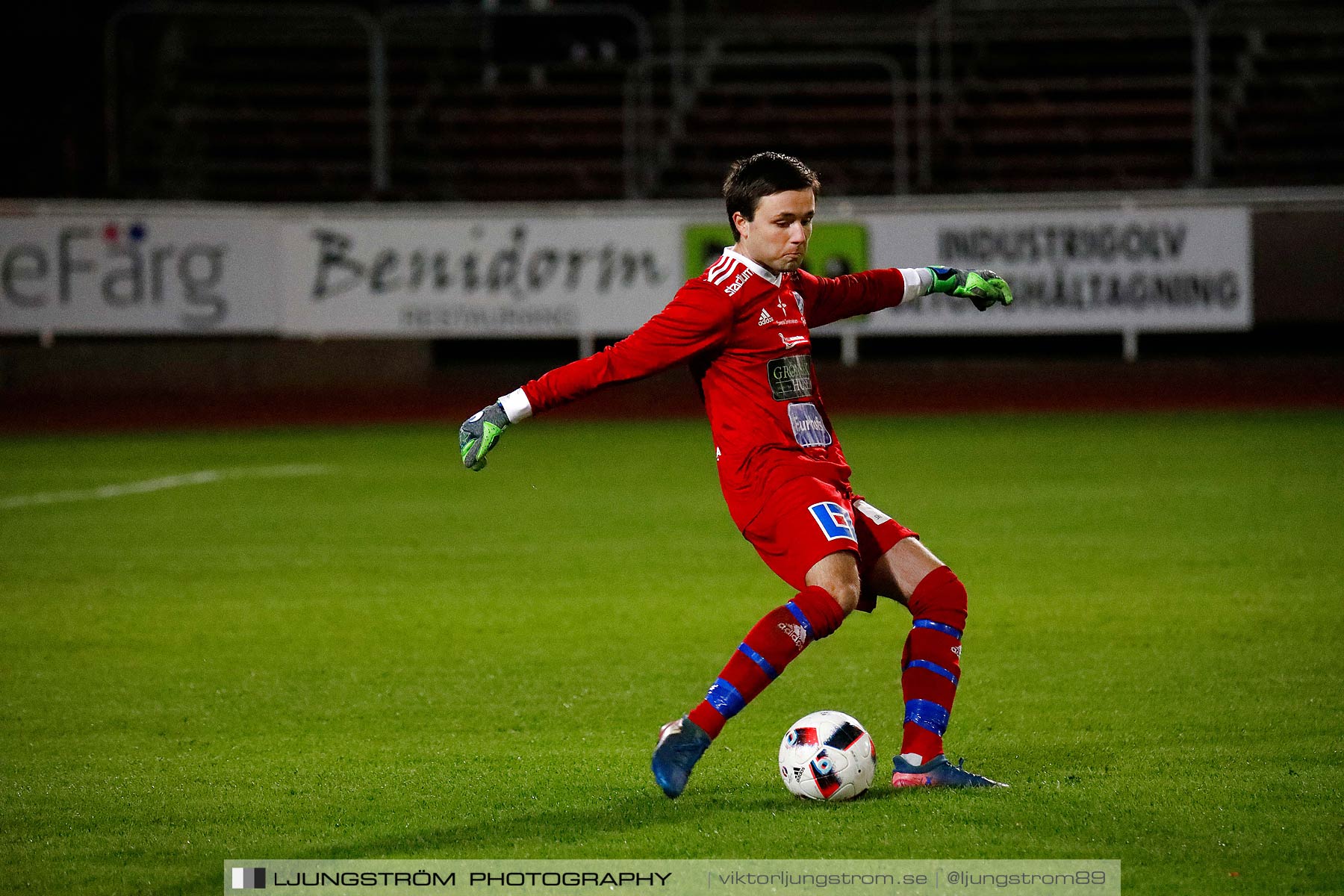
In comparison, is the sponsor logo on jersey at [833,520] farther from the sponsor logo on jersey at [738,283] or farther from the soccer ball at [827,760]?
the sponsor logo on jersey at [738,283]

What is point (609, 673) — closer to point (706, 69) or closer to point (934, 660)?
point (934, 660)

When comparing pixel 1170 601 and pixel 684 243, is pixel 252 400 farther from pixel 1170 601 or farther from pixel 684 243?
pixel 1170 601

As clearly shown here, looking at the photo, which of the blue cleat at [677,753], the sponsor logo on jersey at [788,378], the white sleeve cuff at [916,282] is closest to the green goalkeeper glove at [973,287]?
the white sleeve cuff at [916,282]

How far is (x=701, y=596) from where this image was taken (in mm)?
7738

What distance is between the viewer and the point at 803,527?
434 centimetres

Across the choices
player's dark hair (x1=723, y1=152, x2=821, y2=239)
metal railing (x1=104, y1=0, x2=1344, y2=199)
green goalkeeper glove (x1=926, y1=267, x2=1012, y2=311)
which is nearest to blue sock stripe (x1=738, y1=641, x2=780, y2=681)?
player's dark hair (x1=723, y1=152, x2=821, y2=239)

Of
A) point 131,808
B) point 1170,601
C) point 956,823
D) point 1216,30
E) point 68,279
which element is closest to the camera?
point 956,823

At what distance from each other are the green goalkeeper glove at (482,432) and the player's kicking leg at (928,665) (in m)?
1.15

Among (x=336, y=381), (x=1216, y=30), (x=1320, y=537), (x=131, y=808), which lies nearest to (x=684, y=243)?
(x=336, y=381)

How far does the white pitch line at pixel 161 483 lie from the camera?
11375mm

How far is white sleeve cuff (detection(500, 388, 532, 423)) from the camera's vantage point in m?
4.33

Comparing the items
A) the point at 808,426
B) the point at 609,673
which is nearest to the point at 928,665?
the point at 808,426

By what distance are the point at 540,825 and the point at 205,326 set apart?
15790 mm

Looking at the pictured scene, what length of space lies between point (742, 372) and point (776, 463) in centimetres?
28
